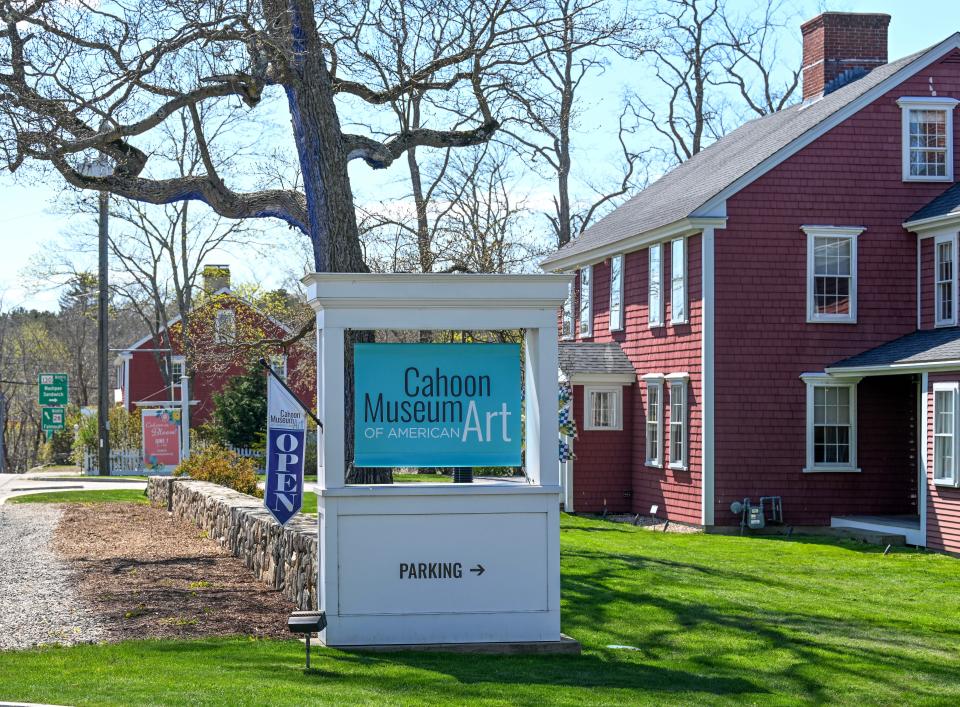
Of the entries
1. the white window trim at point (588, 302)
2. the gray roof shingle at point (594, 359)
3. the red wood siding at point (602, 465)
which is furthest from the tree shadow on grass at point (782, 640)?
the white window trim at point (588, 302)

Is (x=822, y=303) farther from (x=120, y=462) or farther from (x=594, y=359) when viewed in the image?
(x=120, y=462)

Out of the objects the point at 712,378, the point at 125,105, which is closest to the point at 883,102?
the point at 712,378

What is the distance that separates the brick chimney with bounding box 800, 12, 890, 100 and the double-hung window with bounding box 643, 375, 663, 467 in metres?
7.30

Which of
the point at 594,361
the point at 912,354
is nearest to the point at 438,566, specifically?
the point at 912,354

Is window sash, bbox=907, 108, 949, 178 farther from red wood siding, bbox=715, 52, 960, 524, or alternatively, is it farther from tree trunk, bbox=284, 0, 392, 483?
tree trunk, bbox=284, 0, 392, 483

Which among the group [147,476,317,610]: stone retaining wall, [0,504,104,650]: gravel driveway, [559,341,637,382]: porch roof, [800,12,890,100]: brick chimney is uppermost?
[800,12,890,100]: brick chimney

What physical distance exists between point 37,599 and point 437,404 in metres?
5.07

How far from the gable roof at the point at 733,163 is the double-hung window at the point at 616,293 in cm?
47

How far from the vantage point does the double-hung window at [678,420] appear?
75.2 feet

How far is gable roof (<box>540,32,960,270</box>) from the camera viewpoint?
2225 cm

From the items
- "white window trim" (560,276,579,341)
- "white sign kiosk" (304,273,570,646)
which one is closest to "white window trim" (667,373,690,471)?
"white window trim" (560,276,579,341)

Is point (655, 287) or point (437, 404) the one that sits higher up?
point (655, 287)

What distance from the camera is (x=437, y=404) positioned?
1020 cm

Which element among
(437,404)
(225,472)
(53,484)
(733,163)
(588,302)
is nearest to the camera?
(437,404)
